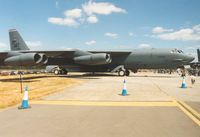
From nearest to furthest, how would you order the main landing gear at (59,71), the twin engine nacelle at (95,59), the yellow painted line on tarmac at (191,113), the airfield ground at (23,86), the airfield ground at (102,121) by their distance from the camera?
the airfield ground at (102,121), the yellow painted line on tarmac at (191,113), the airfield ground at (23,86), the twin engine nacelle at (95,59), the main landing gear at (59,71)

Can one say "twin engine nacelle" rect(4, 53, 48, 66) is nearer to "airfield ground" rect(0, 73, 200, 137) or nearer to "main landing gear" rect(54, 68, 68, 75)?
"main landing gear" rect(54, 68, 68, 75)

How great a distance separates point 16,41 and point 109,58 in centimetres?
1423

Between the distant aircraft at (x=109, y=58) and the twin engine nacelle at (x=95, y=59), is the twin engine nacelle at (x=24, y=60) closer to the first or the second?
the distant aircraft at (x=109, y=58)

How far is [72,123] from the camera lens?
20.1ft

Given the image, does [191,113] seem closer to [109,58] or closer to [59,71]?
[109,58]

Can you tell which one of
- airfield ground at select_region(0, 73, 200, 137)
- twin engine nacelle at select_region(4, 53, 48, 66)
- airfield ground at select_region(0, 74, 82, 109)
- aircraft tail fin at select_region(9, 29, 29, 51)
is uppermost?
aircraft tail fin at select_region(9, 29, 29, 51)

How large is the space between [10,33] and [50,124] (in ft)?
104

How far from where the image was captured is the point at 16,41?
114 ft

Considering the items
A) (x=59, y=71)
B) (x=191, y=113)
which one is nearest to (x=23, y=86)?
(x=191, y=113)

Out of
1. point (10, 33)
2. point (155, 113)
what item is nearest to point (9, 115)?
point (155, 113)

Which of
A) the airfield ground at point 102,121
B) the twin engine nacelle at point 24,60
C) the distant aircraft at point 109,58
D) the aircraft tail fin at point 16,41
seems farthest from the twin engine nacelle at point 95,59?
the airfield ground at point 102,121

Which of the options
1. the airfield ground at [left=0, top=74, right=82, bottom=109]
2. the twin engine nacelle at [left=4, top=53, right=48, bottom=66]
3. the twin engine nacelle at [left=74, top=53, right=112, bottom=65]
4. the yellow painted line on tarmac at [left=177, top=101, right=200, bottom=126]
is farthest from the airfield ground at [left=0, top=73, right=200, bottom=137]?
the twin engine nacelle at [left=74, top=53, right=112, bottom=65]

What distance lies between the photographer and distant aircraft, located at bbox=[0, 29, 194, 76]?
93.8ft

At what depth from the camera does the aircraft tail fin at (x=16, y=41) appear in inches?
1368
